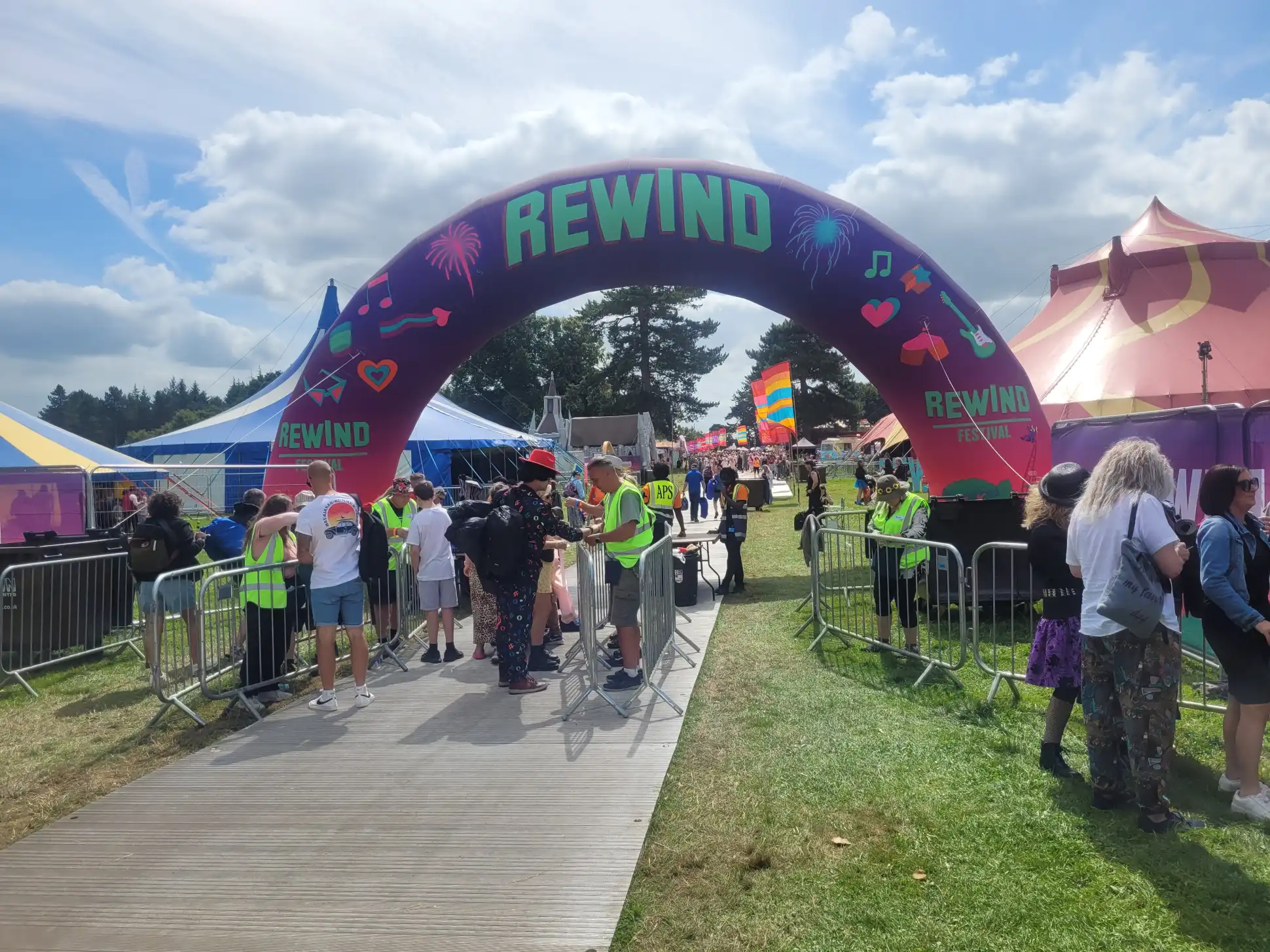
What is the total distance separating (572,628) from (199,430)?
52.7ft

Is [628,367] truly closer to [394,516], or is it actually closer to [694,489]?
[694,489]

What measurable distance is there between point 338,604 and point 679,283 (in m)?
7.91

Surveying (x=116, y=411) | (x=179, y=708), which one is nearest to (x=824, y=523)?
(x=179, y=708)

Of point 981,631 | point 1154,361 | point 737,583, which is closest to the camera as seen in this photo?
point 981,631

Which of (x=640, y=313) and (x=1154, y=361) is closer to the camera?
(x=1154, y=361)

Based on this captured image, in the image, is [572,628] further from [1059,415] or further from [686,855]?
[1059,415]

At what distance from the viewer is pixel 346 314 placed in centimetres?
1192

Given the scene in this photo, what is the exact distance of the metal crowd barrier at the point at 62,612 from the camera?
304 inches

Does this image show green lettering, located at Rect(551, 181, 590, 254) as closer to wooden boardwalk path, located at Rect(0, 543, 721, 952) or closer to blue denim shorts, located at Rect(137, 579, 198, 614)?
blue denim shorts, located at Rect(137, 579, 198, 614)

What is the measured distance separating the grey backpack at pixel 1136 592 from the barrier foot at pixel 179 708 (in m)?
5.82

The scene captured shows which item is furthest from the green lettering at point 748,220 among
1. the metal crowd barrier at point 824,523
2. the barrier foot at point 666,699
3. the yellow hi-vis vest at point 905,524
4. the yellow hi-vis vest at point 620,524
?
the barrier foot at point 666,699

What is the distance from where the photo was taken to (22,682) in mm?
7422

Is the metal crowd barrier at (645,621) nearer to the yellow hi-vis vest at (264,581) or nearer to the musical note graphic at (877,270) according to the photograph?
the yellow hi-vis vest at (264,581)

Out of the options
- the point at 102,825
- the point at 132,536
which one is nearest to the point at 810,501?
the point at 132,536
